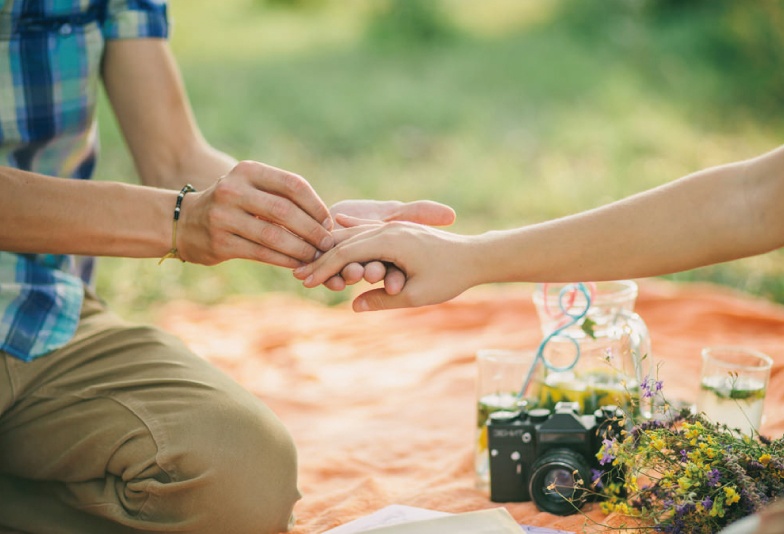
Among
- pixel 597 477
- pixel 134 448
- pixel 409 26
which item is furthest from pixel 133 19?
pixel 409 26

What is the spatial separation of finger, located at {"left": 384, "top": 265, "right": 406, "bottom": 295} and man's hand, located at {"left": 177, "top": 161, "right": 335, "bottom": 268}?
0.17 metres

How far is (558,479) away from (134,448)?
2.70 feet

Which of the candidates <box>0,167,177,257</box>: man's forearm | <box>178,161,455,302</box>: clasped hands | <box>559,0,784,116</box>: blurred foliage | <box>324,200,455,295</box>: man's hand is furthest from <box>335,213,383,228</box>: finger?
<box>559,0,784,116</box>: blurred foliage

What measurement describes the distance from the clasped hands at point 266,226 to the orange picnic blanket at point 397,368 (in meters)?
0.52

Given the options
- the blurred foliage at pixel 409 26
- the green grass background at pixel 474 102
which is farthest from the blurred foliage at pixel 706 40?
the blurred foliage at pixel 409 26

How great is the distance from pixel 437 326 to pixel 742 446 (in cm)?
Answer: 166

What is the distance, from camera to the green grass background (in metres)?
4.61

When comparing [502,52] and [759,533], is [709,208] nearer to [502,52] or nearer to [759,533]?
[759,533]

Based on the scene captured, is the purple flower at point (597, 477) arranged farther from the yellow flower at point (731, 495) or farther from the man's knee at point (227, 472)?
the man's knee at point (227, 472)

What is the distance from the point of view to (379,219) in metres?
2.16

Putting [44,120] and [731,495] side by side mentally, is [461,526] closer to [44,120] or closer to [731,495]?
[731,495]

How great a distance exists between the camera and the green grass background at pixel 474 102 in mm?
4605

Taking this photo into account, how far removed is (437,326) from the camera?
316 cm

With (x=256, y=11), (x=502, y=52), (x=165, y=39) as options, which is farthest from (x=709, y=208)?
(x=256, y=11)
